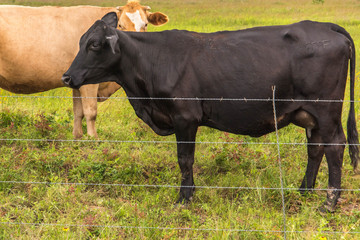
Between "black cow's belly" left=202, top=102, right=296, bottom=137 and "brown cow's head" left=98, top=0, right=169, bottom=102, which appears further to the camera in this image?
"brown cow's head" left=98, top=0, right=169, bottom=102

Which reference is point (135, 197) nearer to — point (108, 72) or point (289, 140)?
point (108, 72)

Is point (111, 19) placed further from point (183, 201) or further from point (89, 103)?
point (183, 201)

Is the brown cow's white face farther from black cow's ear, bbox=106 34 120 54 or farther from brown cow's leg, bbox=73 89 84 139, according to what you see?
black cow's ear, bbox=106 34 120 54

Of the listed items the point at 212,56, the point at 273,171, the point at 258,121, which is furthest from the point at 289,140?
the point at 212,56

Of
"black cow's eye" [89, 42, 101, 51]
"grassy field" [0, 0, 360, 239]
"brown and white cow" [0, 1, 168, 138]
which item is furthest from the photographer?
"brown and white cow" [0, 1, 168, 138]

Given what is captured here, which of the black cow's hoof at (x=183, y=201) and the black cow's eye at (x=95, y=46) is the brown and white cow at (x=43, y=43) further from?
the black cow's hoof at (x=183, y=201)

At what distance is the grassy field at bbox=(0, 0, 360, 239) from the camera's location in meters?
4.44

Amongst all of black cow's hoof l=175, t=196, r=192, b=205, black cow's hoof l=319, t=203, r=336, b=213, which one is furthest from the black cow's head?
black cow's hoof l=319, t=203, r=336, b=213

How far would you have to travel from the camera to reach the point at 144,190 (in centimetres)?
539

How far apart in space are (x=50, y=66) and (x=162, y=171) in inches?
91.4

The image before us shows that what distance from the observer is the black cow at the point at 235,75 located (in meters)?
4.82

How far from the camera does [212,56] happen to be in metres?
4.99

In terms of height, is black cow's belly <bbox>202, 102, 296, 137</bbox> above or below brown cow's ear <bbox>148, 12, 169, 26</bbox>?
below

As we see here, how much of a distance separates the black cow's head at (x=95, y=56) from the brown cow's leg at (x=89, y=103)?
173 cm
